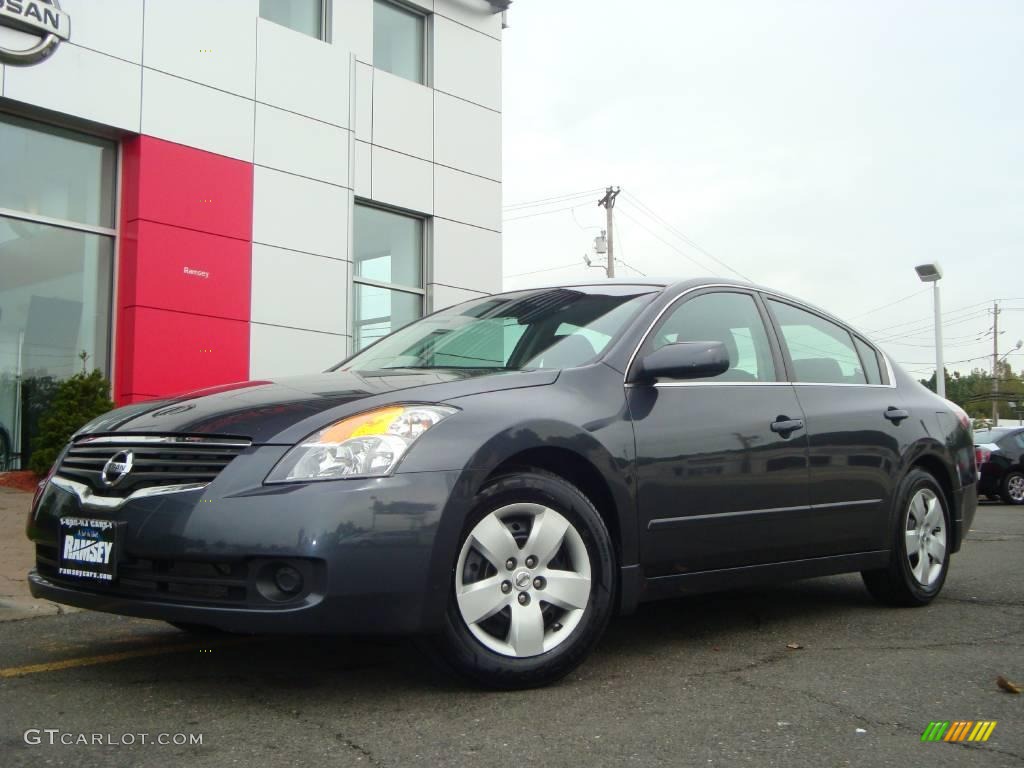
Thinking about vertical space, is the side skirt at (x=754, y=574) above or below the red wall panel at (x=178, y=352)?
below

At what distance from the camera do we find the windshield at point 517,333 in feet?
13.7

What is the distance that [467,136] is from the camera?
630 inches

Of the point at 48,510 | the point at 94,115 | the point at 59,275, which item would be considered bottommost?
the point at 48,510

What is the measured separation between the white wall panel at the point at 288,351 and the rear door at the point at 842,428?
8.40m

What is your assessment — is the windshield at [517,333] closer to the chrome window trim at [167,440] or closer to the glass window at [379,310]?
the chrome window trim at [167,440]

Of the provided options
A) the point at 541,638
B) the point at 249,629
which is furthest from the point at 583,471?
the point at 249,629

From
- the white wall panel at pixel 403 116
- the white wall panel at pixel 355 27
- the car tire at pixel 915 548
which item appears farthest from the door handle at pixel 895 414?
the white wall panel at pixel 355 27

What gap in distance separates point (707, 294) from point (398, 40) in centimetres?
1185

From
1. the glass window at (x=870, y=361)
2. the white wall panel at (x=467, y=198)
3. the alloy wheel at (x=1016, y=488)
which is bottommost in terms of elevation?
the alloy wheel at (x=1016, y=488)

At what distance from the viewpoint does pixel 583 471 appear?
12.5 ft

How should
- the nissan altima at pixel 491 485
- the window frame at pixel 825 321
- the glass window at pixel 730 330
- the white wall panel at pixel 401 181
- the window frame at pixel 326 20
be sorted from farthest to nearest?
the white wall panel at pixel 401 181 < the window frame at pixel 326 20 < the window frame at pixel 825 321 < the glass window at pixel 730 330 < the nissan altima at pixel 491 485

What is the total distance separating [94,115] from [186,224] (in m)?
1.49

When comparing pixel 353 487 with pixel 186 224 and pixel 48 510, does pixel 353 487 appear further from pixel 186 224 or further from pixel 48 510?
pixel 186 224

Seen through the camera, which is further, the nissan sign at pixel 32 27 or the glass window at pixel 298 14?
the glass window at pixel 298 14
